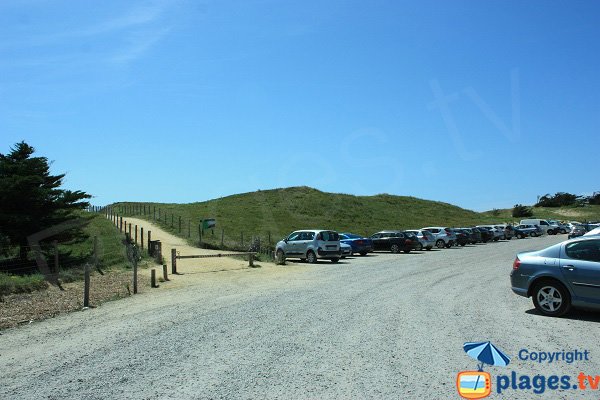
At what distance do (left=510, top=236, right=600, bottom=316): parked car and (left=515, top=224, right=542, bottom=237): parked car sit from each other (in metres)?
52.3

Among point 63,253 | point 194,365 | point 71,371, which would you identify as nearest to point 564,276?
point 194,365

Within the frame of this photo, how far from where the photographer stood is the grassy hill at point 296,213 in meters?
48.8

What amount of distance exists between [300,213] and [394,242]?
30322 mm

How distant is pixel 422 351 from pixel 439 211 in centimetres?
7935

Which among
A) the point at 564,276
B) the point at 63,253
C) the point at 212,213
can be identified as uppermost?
the point at 212,213

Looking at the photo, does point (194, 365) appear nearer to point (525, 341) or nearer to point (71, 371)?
point (71, 371)

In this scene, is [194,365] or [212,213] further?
[212,213]

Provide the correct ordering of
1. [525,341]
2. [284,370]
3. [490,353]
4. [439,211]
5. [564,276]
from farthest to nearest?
[439,211]
[564,276]
[525,341]
[490,353]
[284,370]

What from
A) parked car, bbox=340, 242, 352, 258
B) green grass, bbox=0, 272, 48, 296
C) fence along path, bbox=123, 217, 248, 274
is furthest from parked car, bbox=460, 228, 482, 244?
green grass, bbox=0, 272, 48, 296

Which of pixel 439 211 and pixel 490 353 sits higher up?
pixel 439 211

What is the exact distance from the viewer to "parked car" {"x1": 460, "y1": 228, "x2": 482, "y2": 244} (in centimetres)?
4667

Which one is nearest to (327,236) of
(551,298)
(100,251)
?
(100,251)

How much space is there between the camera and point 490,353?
7285 mm

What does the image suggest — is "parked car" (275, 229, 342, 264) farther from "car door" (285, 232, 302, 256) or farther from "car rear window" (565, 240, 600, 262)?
"car rear window" (565, 240, 600, 262)
